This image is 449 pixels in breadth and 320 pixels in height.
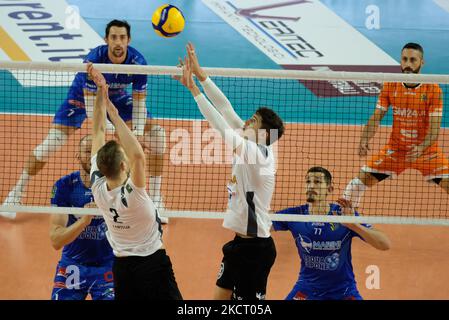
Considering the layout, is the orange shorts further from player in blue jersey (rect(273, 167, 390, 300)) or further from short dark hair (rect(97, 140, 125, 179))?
short dark hair (rect(97, 140, 125, 179))

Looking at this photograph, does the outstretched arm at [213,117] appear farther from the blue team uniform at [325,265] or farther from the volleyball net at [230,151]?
the blue team uniform at [325,265]

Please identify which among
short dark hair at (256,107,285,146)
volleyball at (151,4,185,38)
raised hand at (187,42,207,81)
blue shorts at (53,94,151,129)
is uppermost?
volleyball at (151,4,185,38)

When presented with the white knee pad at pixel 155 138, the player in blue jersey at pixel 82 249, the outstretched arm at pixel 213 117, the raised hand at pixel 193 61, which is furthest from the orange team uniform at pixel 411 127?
the player in blue jersey at pixel 82 249

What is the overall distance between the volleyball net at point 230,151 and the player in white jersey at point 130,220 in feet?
3.60

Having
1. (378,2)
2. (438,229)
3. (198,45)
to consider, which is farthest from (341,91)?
(378,2)

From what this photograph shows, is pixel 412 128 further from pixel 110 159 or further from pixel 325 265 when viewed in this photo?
pixel 110 159

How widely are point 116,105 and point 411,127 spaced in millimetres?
3745

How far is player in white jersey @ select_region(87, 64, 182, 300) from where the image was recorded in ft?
21.4

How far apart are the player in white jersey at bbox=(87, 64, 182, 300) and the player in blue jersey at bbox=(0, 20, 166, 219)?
2587 millimetres

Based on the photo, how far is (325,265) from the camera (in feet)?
25.9

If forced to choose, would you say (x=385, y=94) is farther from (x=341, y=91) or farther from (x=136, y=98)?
(x=341, y=91)

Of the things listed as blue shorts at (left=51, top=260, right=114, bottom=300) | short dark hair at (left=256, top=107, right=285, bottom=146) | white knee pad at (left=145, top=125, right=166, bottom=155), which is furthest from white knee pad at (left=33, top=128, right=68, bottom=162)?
short dark hair at (left=256, top=107, right=285, bottom=146)

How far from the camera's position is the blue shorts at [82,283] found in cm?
771

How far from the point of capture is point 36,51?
53.3 ft
